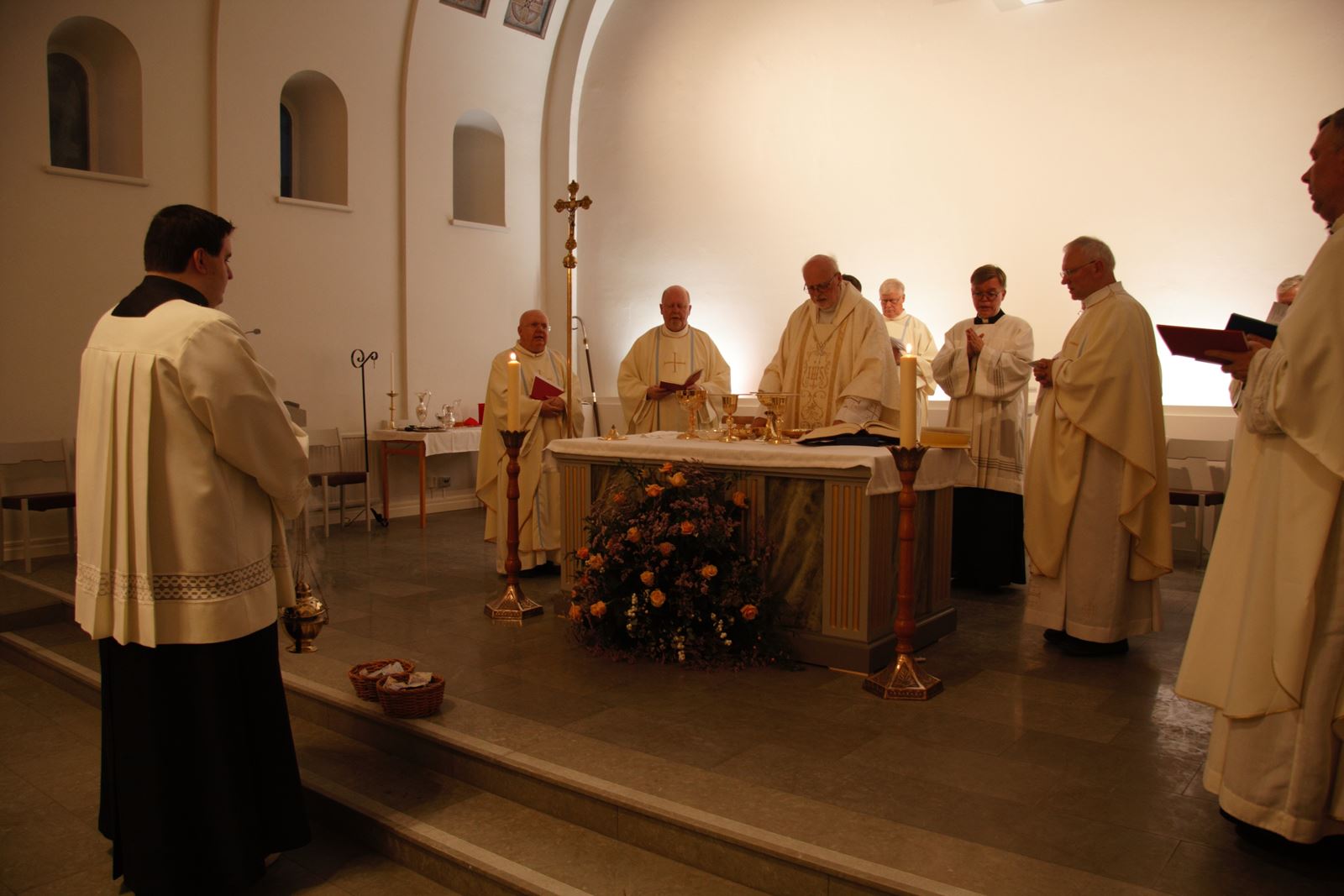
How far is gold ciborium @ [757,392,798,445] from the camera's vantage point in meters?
5.08

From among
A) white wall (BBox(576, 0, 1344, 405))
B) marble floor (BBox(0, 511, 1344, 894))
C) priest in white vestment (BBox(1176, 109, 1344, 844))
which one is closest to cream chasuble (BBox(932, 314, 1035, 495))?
marble floor (BBox(0, 511, 1344, 894))

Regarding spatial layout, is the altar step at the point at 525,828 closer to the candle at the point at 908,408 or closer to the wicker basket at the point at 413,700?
the wicker basket at the point at 413,700

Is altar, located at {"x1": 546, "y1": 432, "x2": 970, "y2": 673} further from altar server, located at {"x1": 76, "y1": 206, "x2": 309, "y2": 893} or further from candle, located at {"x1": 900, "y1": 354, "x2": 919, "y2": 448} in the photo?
altar server, located at {"x1": 76, "y1": 206, "x2": 309, "y2": 893}

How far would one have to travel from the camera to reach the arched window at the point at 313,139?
31.0ft

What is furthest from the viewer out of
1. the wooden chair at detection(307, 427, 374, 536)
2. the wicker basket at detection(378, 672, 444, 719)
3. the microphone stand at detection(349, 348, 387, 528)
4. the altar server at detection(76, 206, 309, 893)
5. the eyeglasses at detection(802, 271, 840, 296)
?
the microphone stand at detection(349, 348, 387, 528)

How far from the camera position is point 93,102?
8383 mm

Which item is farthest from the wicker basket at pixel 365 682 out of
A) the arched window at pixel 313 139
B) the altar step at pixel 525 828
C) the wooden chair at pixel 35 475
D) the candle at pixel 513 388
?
the arched window at pixel 313 139

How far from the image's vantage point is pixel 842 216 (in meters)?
9.53

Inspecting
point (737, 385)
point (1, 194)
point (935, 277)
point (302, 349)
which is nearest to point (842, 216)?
point (935, 277)

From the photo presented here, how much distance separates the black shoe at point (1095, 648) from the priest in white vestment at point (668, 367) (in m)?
3.11

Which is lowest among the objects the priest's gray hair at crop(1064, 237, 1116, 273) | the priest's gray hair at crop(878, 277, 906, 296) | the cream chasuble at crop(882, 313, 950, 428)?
the cream chasuble at crop(882, 313, 950, 428)

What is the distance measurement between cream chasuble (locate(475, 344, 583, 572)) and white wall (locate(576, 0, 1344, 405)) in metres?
3.88

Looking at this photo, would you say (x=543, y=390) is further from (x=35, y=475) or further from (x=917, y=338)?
(x=35, y=475)

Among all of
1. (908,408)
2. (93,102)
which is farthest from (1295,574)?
(93,102)
